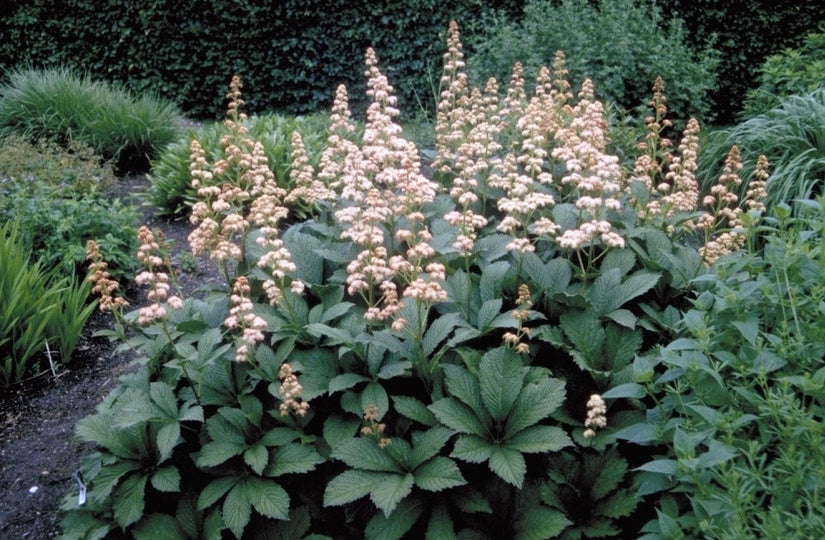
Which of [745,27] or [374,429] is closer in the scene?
[374,429]

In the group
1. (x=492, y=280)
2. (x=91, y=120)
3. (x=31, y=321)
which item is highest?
(x=91, y=120)

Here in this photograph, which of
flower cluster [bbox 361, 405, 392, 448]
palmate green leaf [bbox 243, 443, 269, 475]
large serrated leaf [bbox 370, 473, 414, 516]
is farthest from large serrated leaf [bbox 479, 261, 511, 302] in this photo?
palmate green leaf [bbox 243, 443, 269, 475]

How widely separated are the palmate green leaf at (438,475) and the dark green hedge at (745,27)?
24.3 ft

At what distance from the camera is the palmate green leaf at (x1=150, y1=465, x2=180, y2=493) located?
2.25 metres

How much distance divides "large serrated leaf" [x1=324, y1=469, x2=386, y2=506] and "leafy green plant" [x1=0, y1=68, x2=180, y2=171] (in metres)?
4.95

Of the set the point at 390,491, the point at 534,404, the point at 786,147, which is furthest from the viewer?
the point at 786,147

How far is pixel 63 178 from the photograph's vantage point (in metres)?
5.18

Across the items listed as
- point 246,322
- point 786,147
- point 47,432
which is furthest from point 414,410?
point 786,147

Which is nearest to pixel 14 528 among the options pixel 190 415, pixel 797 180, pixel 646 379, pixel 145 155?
pixel 190 415

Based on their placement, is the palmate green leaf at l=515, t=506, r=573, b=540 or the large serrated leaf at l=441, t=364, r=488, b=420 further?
the large serrated leaf at l=441, t=364, r=488, b=420

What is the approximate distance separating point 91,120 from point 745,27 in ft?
23.9

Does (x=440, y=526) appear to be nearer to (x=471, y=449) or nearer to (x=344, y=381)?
(x=471, y=449)

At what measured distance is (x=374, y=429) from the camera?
2201 millimetres

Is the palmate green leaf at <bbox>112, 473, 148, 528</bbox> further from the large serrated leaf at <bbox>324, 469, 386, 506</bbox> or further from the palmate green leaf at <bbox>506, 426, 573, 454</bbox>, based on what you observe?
the palmate green leaf at <bbox>506, 426, 573, 454</bbox>
